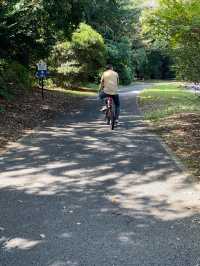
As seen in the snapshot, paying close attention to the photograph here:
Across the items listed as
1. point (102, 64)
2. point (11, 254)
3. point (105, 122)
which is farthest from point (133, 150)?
point (102, 64)

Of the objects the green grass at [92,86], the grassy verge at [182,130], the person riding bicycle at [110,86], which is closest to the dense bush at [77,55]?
the green grass at [92,86]

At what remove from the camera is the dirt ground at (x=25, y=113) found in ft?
45.5

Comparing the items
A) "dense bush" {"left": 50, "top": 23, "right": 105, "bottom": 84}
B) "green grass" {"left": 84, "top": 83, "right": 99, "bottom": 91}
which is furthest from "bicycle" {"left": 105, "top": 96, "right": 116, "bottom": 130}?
"green grass" {"left": 84, "top": 83, "right": 99, "bottom": 91}

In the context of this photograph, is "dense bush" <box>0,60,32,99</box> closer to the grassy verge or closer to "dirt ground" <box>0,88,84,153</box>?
"dirt ground" <box>0,88,84,153</box>

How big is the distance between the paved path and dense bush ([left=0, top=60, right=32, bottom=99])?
10.9 m

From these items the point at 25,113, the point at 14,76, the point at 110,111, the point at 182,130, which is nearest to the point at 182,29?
the point at 182,130

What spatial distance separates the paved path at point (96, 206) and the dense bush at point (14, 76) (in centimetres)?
1088

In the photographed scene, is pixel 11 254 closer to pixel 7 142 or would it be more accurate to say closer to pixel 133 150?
pixel 133 150

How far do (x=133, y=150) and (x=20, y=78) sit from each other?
47.9ft

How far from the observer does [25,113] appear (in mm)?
17672

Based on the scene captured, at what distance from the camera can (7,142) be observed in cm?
1251

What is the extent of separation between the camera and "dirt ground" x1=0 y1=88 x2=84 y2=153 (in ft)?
45.5

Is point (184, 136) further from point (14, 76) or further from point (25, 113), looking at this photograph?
point (14, 76)

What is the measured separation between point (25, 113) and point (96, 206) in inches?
426
